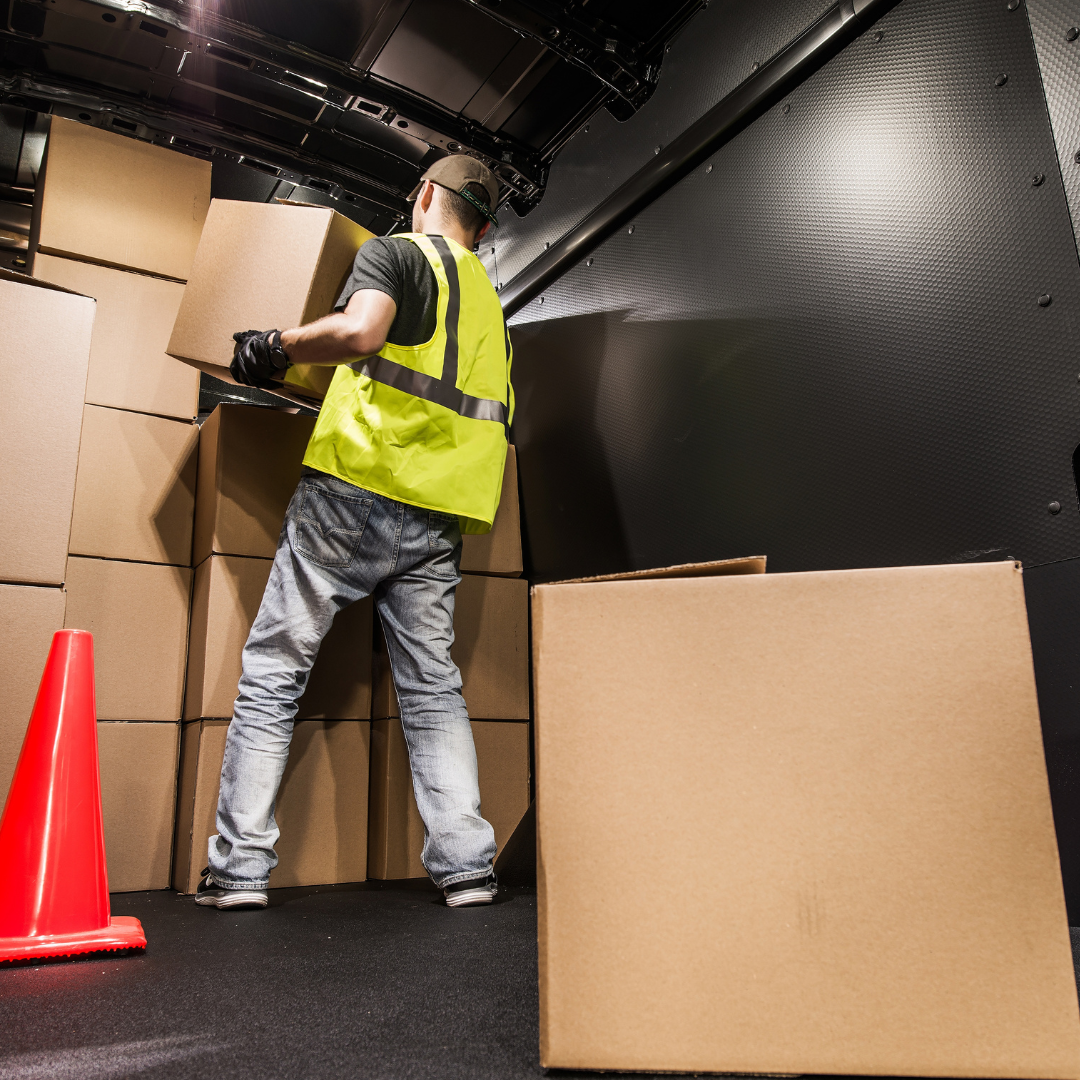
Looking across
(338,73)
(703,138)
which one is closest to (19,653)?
(338,73)

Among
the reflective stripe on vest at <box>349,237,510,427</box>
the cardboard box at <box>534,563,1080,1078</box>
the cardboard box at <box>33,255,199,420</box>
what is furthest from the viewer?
the cardboard box at <box>33,255,199,420</box>

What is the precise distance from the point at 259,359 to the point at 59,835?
0.96m

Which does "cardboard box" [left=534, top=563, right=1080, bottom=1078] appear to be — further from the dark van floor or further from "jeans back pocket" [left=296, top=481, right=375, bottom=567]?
"jeans back pocket" [left=296, top=481, right=375, bottom=567]

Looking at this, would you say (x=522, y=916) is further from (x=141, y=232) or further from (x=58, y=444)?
(x=141, y=232)

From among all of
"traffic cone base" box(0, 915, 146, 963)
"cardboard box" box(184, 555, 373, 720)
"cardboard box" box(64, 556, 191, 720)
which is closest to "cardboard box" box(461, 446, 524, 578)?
"cardboard box" box(184, 555, 373, 720)

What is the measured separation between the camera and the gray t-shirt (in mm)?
1631

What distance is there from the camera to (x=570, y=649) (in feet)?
2.19

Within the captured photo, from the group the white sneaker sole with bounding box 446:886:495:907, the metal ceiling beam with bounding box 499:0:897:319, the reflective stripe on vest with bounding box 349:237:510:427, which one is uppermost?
the metal ceiling beam with bounding box 499:0:897:319

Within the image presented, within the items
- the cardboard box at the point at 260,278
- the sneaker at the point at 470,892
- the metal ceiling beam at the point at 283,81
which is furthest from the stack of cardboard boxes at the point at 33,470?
the sneaker at the point at 470,892

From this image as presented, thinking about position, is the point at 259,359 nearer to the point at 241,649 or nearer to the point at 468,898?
the point at 241,649

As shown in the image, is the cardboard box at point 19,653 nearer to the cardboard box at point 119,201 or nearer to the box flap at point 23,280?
the box flap at point 23,280

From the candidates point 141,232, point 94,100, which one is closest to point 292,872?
point 141,232

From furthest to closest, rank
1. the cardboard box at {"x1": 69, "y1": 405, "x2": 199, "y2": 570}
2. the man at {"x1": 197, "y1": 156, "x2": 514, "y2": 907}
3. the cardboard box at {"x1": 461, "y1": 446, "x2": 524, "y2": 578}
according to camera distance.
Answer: the cardboard box at {"x1": 461, "y1": 446, "x2": 524, "y2": 578}
the cardboard box at {"x1": 69, "y1": 405, "x2": 199, "y2": 570}
the man at {"x1": 197, "y1": 156, "x2": 514, "y2": 907}

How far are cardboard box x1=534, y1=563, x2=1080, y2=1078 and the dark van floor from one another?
14 centimetres
